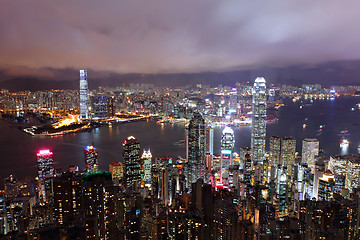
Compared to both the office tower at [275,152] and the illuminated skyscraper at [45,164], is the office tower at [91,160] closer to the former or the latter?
the illuminated skyscraper at [45,164]

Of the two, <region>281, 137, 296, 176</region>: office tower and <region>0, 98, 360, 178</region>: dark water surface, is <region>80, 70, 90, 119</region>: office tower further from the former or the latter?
<region>281, 137, 296, 176</region>: office tower

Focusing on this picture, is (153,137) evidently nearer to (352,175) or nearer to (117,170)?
(117,170)

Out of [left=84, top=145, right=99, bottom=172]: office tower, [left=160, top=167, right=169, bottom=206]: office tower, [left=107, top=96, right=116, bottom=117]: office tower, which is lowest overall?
[left=160, top=167, right=169, bottom=206]: office tower

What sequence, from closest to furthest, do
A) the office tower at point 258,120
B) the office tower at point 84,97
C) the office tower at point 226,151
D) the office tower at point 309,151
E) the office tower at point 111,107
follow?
1. the office tower at point 309,151
2. the office tower at point 226,151
3. the office tower at point 258,120
4. the office tower at point 84,97
5. the office tower at point 111,107

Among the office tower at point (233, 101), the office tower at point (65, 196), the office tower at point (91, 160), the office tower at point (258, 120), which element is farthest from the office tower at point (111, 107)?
the office tower at point (65, 196)

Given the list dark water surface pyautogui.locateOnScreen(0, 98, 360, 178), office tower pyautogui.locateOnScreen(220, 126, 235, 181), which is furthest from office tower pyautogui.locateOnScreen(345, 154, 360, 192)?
office tower pyautogui.locateOnScreen(220, 126, 235, 181)

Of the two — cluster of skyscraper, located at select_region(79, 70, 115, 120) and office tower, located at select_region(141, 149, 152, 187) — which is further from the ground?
cluster of skyscraper, located at select_region(79, 70, 115, 120)
